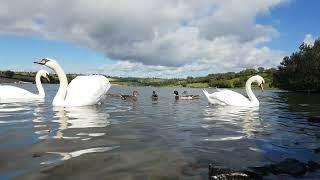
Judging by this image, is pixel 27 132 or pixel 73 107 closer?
pixel 27 132

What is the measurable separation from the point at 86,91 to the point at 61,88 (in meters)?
1.56

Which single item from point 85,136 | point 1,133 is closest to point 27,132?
point 1,133

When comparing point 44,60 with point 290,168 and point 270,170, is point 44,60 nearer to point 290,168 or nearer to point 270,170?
Answer: point 270,170

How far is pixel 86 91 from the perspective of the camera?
1025 inches

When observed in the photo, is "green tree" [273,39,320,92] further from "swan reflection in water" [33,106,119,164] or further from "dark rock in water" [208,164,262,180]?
"dark rock in water" [208,164,262,180]

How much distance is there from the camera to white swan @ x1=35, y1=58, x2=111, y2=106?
83.5 feet

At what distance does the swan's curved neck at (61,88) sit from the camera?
25597 mm

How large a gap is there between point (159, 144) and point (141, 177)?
3.83m

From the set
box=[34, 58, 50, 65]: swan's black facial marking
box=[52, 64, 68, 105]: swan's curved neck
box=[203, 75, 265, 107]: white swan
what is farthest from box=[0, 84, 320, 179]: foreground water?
box=[203, 75, 265, 107]: white swan

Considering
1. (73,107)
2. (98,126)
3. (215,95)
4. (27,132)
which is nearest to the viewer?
(27,132)

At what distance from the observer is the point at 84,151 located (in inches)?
451

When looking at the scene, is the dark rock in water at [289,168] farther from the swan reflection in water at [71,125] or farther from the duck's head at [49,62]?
the duck's head at [49,62]

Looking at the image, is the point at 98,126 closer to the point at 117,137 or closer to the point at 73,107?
the point at 117,137

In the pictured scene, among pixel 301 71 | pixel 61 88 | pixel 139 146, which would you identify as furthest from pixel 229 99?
pixel 301 71
